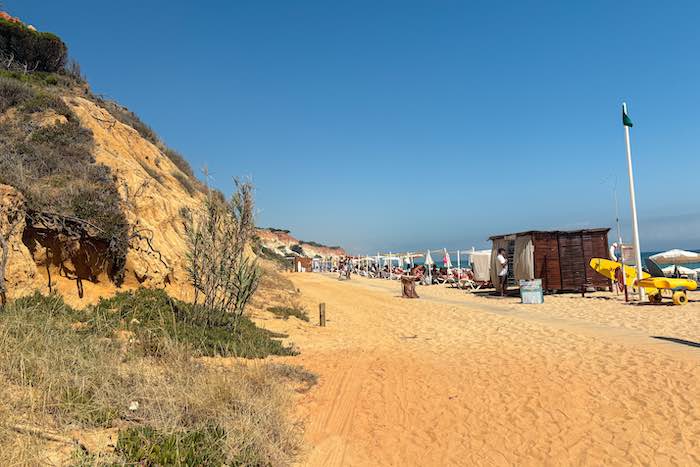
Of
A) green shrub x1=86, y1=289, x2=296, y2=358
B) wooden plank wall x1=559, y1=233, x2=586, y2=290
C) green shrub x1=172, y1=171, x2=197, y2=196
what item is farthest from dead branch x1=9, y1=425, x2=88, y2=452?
wooden plank wall x1=559, y1=233, x2=586, y2=290

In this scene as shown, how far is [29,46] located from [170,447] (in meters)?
24.0

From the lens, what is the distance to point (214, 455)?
→ 10.7ft

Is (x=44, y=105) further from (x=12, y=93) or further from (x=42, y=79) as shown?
(x=42, y=79)

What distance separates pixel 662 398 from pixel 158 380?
5.91 metres

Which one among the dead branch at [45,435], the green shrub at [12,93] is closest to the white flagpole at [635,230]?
the dead branch at [45,435]

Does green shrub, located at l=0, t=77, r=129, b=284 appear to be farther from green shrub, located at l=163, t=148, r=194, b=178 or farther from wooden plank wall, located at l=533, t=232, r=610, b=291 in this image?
wooden plank wall, located at l=533, t=232, r=610, b=291

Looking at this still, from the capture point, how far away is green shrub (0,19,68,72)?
19.8 meters

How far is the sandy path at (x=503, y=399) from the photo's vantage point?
4.34 meters

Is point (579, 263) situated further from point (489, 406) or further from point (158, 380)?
point (158, 380)

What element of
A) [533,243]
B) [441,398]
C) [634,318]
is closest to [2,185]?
[441,398]

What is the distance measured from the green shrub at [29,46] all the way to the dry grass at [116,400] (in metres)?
20.3

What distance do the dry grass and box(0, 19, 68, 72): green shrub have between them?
66.6 ft

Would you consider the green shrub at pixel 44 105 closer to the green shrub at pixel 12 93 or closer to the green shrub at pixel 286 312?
the green shrub at pixel 12 93

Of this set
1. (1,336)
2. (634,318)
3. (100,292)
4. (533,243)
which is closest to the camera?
(1,336)
